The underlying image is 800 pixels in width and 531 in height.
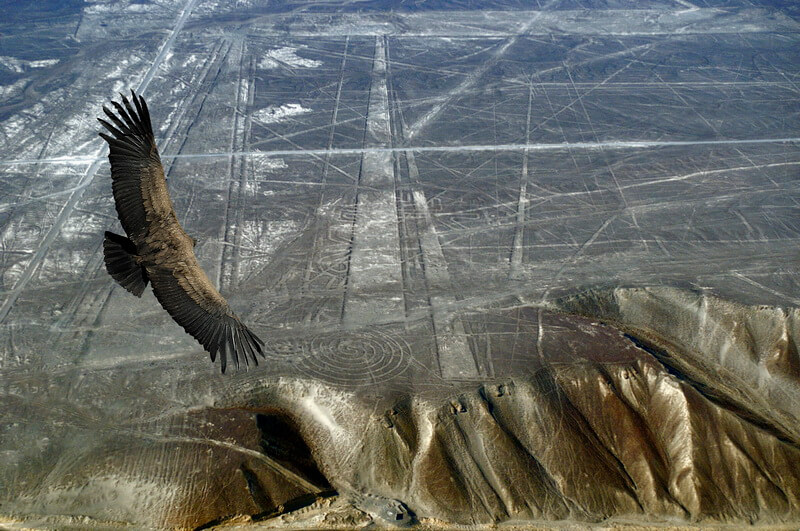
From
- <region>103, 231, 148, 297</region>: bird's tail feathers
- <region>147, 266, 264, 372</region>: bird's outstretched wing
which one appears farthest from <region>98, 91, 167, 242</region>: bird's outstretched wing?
<region>147, 266, 264, 372</region>: bird's outstretched wing

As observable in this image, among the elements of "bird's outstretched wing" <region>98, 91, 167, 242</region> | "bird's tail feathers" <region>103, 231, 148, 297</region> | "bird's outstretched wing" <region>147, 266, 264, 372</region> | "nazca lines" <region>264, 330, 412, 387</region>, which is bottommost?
"nazca lines" <region>264, 330, 412, 387</region>

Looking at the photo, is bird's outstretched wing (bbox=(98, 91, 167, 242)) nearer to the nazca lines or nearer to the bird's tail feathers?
the bird's tail feathers

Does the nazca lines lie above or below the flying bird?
below

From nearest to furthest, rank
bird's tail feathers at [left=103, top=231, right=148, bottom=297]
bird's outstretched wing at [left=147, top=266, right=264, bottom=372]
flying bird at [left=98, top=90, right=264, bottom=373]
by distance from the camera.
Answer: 1. bird's outstretched wing at [left=147, top=266, right=264, bottom=372]
2. flying bird at [left=98, top=90, right=264, bottom=373]
3. bird's tail feathers at [left=103, top=231, right=148, bottom=297]

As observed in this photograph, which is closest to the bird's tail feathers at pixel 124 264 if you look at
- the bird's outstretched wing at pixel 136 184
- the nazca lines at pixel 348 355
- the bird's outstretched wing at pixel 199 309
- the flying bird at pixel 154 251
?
the flying bird at pixel 154 251

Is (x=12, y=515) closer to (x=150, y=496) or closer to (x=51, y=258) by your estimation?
(x=150, y=496)

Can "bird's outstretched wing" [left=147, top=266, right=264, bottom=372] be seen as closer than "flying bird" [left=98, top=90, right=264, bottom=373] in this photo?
Yes

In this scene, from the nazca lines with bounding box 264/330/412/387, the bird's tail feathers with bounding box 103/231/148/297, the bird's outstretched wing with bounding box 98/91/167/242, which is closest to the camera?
the bird's tail feathers with bounding box 103/231/148/297

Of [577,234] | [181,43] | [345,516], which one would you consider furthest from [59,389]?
[181,43]
